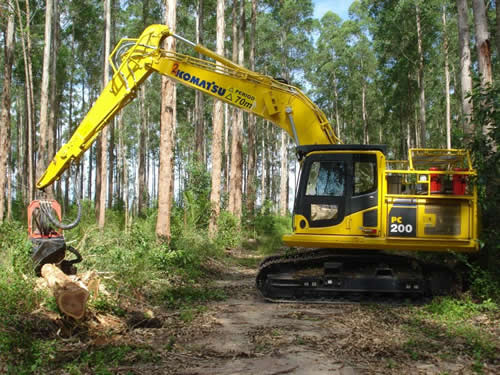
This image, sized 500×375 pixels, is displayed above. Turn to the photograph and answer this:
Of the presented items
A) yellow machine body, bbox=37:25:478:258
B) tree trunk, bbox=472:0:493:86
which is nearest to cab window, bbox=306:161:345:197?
yellow machine body, bbox=37:25:478:258

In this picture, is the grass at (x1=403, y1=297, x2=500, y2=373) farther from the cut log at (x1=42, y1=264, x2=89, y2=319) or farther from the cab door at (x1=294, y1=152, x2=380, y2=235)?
the cut log at (x1=42, y1=264, x2=89, y2=319)

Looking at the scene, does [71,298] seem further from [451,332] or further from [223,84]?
[223,84]

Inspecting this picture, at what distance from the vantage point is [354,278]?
27.5 feet

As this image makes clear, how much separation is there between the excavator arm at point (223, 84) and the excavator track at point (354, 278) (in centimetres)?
223

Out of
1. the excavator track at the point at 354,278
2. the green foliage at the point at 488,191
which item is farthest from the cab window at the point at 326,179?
the green foliage at the point at 488,191

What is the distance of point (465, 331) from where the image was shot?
6.02 metres

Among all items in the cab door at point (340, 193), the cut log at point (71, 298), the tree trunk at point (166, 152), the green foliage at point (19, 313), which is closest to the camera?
the green foliage at point (19, 313)

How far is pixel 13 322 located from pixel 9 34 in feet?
44.3

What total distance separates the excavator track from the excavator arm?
7.31ft

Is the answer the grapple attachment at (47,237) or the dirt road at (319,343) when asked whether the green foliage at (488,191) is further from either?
the grapple attachment at (47,237)

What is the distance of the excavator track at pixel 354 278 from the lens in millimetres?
8297

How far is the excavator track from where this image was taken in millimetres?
8297

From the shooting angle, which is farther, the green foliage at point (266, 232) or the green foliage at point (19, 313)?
the green foliage at point (266, 232)

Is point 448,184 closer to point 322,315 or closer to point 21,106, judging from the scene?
point 322,315
